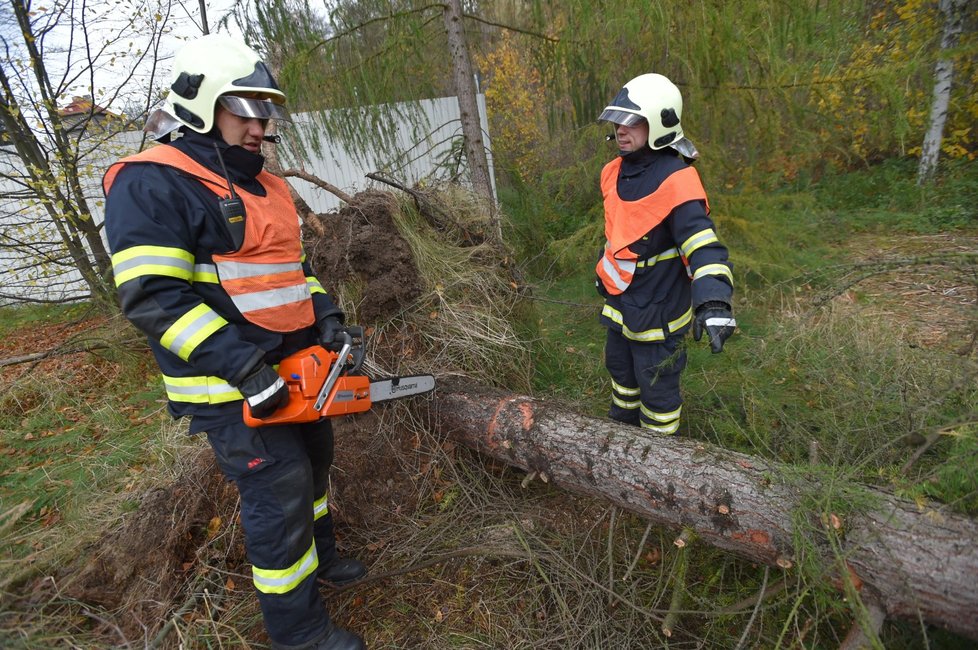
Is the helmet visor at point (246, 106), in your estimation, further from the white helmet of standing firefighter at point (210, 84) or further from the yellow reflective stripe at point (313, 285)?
the yellow reflective stripe at point (313, 285)

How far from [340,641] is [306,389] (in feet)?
3.47

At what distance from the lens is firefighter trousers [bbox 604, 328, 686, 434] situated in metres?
2.49

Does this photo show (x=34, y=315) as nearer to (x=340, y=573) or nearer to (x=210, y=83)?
(x=340, y=573)

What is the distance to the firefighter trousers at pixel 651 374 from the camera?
2486 millimetres

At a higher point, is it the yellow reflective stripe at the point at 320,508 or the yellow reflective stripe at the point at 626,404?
the yellow reflective stripe at the point at 320,508

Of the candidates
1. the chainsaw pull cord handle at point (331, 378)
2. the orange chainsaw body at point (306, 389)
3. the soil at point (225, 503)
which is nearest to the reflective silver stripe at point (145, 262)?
the orange chainsaw body at point (306, 389)

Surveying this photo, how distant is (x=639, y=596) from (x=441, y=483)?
1.23 meters

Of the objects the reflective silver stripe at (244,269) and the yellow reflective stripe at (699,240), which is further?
the yellow reflective stripe at (699,240)

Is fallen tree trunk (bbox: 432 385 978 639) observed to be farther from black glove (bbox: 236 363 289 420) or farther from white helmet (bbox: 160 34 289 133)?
white helmet (bbox: 160 34 289 133)

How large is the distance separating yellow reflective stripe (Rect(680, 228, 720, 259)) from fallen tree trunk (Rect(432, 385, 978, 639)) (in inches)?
35.4

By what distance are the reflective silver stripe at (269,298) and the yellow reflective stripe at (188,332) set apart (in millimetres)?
148

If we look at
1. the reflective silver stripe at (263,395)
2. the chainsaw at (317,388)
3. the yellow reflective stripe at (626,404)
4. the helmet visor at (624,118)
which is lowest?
the yellow reflective stripe at (626,404)

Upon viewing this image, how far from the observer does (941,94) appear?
21.6 feet

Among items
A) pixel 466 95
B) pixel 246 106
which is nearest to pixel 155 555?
pixel 246 106
